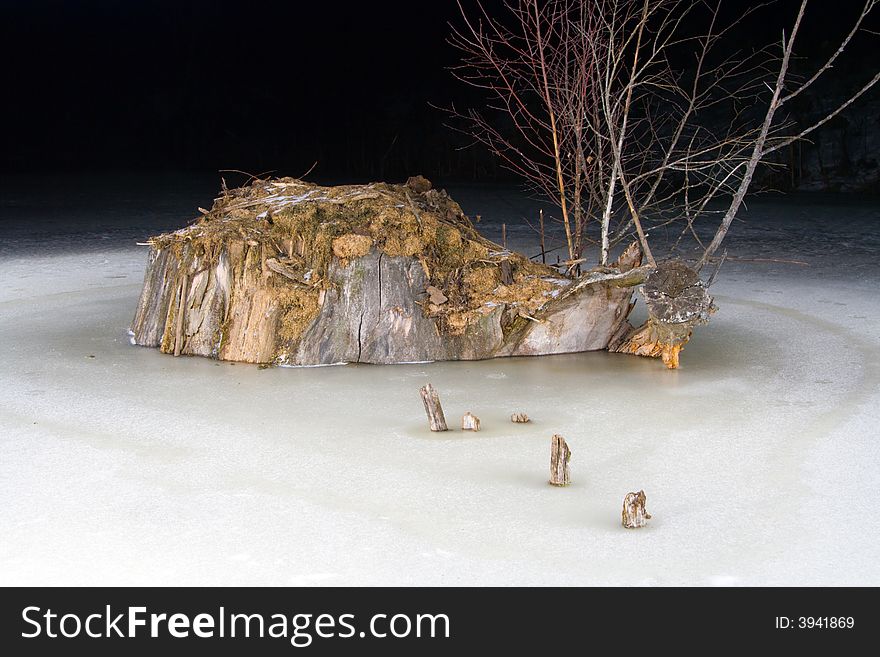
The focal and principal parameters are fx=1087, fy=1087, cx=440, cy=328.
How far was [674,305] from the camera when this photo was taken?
18.3 feet

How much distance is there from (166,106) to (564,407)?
84.1ft

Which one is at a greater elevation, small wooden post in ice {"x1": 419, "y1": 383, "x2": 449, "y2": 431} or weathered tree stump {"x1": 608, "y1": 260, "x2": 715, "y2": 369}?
weathered tree stump {"x1": 608, "y1": 260, "x2": 715, "y2": 369}

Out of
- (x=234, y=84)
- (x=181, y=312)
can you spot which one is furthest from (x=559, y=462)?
(x=234, y=84)

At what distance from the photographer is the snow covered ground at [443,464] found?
3.10 metres

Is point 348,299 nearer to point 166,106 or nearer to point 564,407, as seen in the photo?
point 564,407

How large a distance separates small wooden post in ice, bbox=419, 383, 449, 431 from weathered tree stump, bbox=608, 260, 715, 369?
5.36 ft

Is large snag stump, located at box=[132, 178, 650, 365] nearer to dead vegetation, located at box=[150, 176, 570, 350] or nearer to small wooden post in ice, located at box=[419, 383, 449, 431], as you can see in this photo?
dead vegetation, located at box=[150, 176, 570, 350]

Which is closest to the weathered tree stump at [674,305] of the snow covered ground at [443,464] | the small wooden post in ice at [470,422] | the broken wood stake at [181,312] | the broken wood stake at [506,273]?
the snow covered ground at [443,464]

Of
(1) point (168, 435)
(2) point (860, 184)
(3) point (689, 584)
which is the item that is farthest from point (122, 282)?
(2) point (860, 184)

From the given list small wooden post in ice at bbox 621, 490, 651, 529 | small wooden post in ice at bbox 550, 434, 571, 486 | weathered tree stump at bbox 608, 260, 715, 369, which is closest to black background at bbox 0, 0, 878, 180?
weathered tree stump at bbox 608, 260, 715, 369

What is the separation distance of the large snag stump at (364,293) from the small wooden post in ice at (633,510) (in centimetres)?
252

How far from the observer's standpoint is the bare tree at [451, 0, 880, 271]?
250 inches

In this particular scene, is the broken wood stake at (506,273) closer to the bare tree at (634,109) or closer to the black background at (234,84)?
the bare tree at (634,109)

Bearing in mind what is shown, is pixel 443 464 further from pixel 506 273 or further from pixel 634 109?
pixel 634 109
